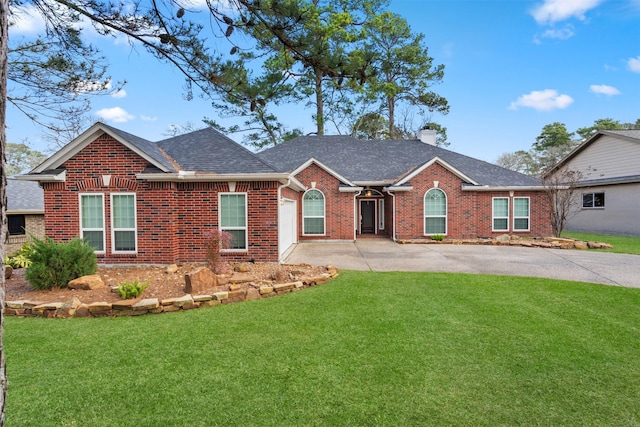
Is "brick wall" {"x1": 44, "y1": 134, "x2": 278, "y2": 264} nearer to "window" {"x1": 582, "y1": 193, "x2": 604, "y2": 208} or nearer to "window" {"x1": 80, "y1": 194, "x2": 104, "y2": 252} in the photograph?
"window" {"x1": 80, "y1": 194, "x2": 104, "y2": 252}

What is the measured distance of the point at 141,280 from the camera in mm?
8047

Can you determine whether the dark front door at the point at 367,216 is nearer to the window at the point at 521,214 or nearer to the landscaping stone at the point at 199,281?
the window at the point at 521,214

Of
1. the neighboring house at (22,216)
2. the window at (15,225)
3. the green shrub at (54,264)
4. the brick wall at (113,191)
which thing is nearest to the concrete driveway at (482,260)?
the brick wall at (113,191)

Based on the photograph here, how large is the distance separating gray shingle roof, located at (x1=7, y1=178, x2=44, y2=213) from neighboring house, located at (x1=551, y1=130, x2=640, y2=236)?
29.4 m

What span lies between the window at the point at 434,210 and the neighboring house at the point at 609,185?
9.20m

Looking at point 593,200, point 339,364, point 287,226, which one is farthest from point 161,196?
point 593,200

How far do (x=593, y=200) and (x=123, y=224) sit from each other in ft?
83.6

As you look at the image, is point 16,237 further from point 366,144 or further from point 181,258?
point 366,144

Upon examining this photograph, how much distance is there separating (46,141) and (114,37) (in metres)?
4.77

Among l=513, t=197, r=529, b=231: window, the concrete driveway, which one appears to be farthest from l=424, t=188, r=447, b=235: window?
l=513, t=197, r=529, b=231: window

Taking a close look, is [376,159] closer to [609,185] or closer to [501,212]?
[501,212]

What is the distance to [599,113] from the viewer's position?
37.2 m

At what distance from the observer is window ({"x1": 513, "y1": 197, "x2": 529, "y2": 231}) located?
16.6 metres

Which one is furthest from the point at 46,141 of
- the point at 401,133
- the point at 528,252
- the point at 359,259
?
the point at 401,133
